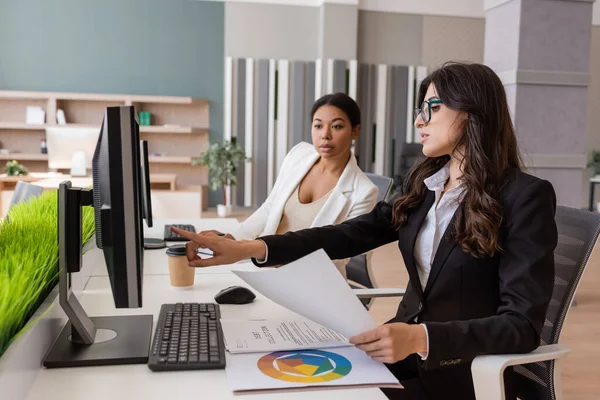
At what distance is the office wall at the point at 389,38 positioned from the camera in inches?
335

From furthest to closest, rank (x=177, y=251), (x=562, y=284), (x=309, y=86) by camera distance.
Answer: (x=309, y=86) < (x=177, y=251) < (x=562, y=284)

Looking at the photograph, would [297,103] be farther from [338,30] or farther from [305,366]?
[305,366]

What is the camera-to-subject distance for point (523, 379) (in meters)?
1.48

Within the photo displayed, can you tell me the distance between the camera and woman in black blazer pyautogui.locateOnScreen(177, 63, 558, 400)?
3.81 feet

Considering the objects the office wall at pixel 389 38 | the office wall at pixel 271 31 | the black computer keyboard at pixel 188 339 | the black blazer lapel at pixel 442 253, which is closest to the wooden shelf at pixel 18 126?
the office wall at pixel 271 31

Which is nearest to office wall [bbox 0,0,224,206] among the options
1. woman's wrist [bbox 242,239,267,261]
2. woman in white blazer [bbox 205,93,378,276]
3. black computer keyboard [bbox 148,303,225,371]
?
woman in white blazer [bbox 205,93,378,276]

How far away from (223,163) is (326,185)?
215 inches

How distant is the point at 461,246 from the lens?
1.30 m

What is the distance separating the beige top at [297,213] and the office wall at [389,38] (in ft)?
20.9

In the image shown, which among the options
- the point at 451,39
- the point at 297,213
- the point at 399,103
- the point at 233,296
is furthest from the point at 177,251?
the point at 451,39

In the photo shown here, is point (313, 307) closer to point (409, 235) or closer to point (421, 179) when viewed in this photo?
point (409, 235)

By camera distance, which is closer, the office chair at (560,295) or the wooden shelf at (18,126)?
the office chair at (560,295)

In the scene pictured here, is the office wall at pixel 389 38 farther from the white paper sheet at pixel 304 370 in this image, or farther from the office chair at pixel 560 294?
the white paper sheet at pixel 304 370

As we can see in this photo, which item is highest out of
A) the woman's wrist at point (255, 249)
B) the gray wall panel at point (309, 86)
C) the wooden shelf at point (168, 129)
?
the gray wall panel at point (309, 86)
